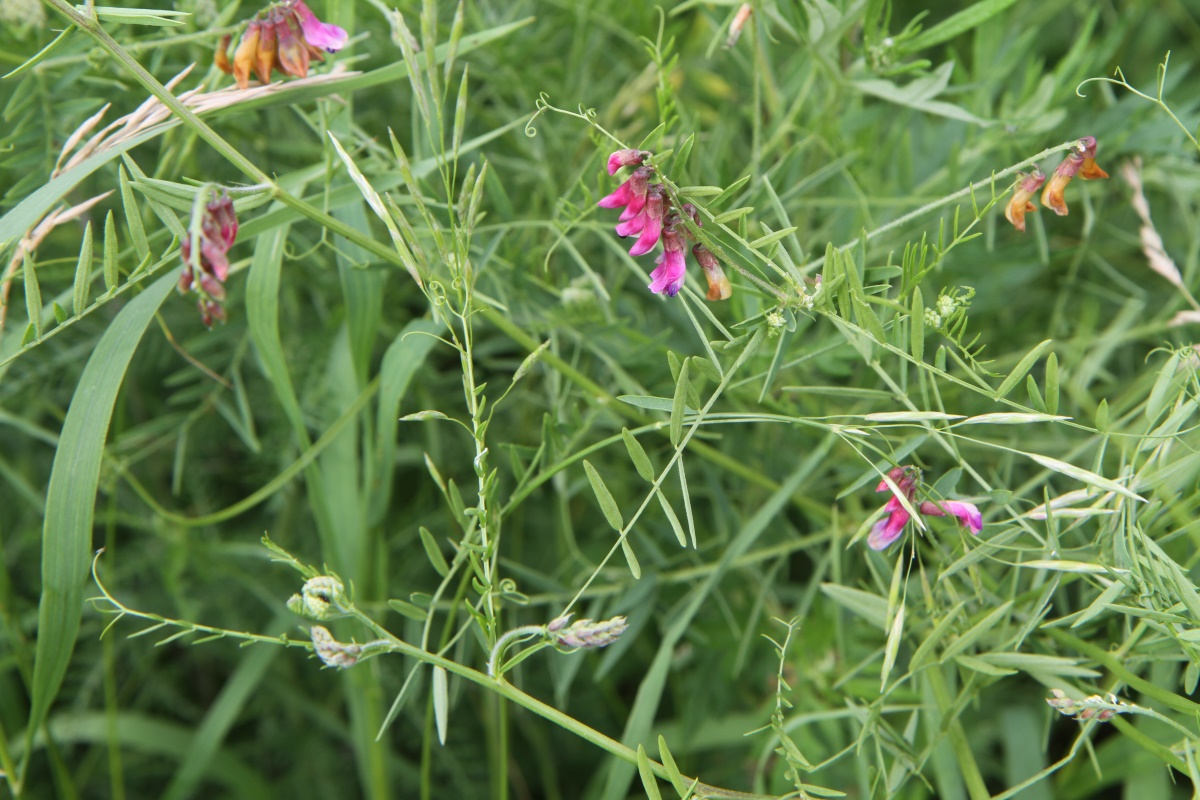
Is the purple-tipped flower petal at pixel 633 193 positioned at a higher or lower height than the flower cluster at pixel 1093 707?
higher

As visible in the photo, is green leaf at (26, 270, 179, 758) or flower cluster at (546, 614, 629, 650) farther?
green leaf at (26, 270, 179, 758)

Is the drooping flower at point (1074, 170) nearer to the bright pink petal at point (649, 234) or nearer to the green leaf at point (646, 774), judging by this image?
the bright pink petal at point (649, 234)

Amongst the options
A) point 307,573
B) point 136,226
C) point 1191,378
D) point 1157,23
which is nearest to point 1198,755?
point 1191,378

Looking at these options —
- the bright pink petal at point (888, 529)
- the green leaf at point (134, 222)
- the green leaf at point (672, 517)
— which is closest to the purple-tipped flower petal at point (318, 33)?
the green leaf at point (134, 222)

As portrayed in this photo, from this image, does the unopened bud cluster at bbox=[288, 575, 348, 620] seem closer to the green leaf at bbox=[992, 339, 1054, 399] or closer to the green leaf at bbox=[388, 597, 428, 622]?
the green leaf at bbox=[388, 597, 428, 622]

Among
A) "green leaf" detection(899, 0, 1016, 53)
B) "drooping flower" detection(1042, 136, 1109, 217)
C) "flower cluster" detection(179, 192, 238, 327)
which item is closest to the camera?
"flower cluster" detection(179, 192, 238, 327)

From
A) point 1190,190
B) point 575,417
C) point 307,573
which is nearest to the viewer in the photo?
point 307,573

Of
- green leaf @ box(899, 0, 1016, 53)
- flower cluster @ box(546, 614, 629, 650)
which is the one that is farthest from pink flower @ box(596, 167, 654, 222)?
green leaf @ box(899, 0, 1016, 53)

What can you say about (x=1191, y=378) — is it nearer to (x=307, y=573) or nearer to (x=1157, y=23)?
(x=307, y=573)
